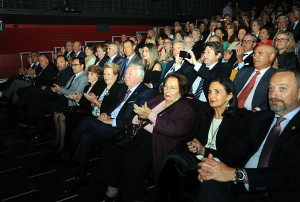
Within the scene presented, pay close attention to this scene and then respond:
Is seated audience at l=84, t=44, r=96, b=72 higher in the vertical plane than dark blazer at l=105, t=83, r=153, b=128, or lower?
higher

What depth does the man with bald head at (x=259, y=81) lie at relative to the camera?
2.52 metres

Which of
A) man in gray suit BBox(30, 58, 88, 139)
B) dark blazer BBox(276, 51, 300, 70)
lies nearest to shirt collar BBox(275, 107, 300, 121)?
dark blazer BBox(276, 51, 300, 70)

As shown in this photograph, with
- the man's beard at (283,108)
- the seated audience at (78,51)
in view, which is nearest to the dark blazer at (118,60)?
the seated audience at (78,51)

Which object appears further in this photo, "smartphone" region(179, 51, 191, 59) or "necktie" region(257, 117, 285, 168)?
"smartphone" region(179, 51, 191, 59)

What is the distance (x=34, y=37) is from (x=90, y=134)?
6.34m

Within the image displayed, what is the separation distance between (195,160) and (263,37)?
149 inches

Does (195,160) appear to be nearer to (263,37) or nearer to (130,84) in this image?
(130,84)

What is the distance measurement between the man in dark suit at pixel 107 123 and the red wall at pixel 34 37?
5.60m

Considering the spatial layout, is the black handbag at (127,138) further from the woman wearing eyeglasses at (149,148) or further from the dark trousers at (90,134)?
the dark trousers at (90,134)

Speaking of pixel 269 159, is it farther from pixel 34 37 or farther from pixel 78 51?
pixel 34 37

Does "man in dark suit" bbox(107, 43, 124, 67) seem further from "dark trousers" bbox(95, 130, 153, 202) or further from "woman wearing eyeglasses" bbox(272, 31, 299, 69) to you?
"woman wearing eyeglasses" bbox(272, 31, 299, 69)

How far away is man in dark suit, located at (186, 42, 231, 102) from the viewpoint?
9.19 ft

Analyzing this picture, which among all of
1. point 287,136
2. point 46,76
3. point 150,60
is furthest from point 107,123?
point 46,76

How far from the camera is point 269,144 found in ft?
5.09
